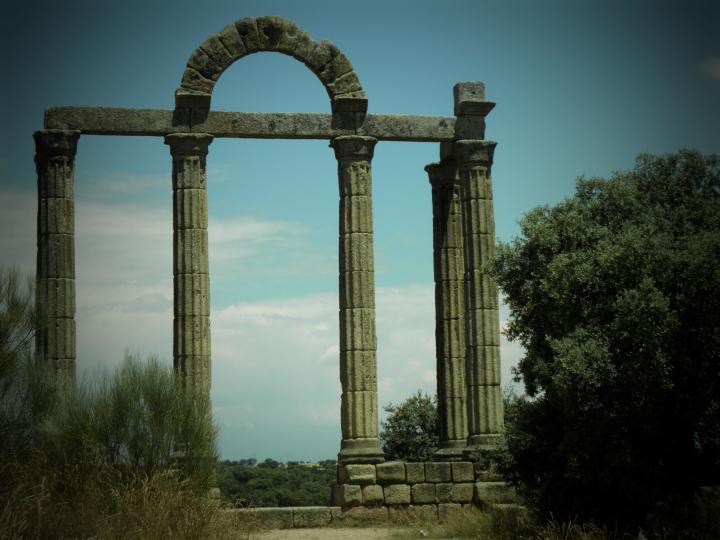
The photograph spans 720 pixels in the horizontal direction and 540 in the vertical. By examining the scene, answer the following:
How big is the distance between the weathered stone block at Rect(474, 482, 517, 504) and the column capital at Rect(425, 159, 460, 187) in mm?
8031

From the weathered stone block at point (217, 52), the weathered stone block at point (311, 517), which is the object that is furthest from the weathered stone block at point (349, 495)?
the weathered stone block at point (217, 52)

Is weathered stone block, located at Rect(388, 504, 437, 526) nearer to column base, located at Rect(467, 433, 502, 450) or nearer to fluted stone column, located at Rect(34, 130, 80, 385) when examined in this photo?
column base, located at Rect(467, 433, 502, 450)

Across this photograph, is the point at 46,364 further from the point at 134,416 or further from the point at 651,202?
the point at 651,202

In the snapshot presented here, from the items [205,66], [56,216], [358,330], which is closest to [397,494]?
[358,330]

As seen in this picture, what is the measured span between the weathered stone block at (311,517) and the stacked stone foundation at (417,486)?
0.50 meters

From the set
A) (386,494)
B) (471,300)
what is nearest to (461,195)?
(471,300)

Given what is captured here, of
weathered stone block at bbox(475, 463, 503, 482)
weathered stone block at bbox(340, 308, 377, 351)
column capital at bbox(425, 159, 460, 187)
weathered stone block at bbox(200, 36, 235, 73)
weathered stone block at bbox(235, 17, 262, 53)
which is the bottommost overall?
weathered stone block at bbox(475, 463, 503, 482)

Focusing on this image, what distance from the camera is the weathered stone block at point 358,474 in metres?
26.7

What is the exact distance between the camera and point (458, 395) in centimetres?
3000

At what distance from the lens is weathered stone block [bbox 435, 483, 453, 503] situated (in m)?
27.1

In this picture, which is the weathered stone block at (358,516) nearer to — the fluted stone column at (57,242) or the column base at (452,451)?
the column base at (452,451)

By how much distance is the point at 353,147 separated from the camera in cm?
2828

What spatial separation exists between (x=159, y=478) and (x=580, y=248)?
31.8 feet

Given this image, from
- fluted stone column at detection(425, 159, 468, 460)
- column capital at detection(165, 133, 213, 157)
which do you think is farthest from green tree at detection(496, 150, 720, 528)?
column capital at detection(165, 133, 213, 157)
